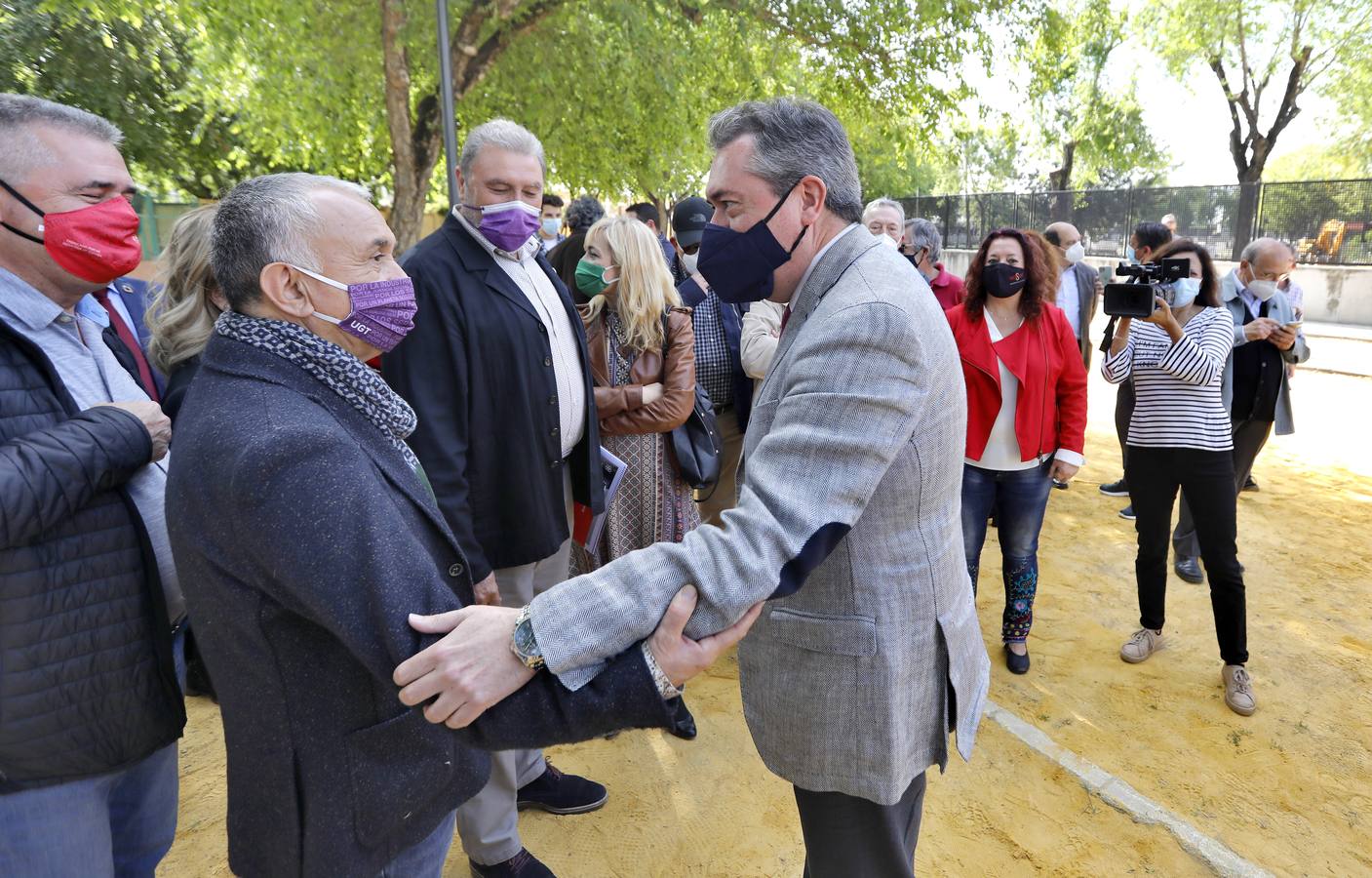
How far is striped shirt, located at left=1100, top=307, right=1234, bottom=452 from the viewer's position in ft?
11.9

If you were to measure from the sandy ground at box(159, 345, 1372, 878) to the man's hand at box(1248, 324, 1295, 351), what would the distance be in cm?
146

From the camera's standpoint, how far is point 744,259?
1.77m

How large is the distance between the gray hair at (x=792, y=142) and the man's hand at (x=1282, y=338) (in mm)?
4034

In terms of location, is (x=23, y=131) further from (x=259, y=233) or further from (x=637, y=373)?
(x=637, y=373)

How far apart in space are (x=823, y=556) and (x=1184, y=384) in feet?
10.1

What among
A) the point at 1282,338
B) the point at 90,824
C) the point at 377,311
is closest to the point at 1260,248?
the point at 1282,338

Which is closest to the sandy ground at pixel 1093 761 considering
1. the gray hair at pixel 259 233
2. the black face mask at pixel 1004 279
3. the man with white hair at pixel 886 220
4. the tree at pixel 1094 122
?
the black face mask at pixel 1004 279

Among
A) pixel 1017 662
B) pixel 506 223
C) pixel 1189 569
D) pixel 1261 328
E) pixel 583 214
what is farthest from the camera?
pixel 583 214

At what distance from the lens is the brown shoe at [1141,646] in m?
4.00

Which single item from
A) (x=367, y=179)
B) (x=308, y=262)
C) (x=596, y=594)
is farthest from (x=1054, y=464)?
(x=367, y=179)

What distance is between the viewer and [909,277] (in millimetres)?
1616

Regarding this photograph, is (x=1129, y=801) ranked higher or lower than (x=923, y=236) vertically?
lower

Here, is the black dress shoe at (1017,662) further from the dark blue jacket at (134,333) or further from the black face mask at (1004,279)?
A: the dark blue jacket at (134,333)

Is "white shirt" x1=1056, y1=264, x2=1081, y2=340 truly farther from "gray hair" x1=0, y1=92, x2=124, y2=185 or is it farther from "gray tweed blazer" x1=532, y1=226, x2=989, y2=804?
"gray hair" x1=0, y1=92, x2=124, y2=185
